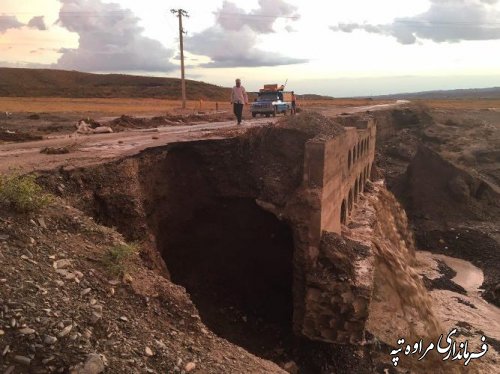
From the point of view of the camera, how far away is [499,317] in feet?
61.6

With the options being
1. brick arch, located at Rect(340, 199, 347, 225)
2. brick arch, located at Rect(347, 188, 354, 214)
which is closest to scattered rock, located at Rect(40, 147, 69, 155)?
brick arch, located at Rect(340, 199, 347, 225)

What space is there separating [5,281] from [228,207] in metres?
9.64

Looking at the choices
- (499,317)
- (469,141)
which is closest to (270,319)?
(499,317)

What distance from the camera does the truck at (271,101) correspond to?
2767 cm

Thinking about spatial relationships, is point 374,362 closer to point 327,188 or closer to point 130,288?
point 327,188

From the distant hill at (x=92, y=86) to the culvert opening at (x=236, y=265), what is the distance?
Result: 66.6 meters

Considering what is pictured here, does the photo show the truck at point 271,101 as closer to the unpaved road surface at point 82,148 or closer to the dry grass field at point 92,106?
the dry grass field at point 92,106

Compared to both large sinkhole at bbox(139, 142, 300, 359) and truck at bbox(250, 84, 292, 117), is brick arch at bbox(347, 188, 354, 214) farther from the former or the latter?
truck at bbox(250, 84, 292, 117)

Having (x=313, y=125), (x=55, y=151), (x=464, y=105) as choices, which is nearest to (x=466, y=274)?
(x=313, y=125)

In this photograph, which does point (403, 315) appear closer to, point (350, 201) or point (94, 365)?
point (350, 201)

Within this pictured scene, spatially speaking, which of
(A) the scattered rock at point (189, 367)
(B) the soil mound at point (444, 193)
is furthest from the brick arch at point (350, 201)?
(A) the scattered rock at point (189, 367)

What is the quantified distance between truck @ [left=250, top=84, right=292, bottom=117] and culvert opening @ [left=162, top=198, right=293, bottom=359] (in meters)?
13.7

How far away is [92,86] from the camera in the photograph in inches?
3342

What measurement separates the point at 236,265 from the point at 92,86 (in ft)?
257
